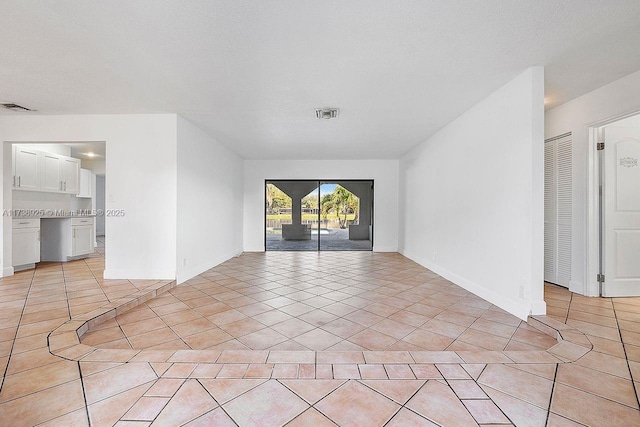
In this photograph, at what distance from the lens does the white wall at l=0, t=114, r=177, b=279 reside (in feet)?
13.0

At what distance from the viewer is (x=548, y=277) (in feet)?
13.0

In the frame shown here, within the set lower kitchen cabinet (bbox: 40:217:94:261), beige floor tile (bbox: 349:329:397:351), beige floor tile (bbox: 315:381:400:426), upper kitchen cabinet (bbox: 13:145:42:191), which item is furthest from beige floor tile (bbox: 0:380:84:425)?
lower kitchen cabinet (bbox: 40:217:94:261)

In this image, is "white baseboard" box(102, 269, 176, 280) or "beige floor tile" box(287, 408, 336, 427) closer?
"beige floor tile" box(287, 408, 336, 427)

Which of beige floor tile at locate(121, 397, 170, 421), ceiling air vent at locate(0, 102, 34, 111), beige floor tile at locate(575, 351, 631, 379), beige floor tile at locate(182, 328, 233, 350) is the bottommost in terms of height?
beige floor tile at locate(182, 328, 233, 350)

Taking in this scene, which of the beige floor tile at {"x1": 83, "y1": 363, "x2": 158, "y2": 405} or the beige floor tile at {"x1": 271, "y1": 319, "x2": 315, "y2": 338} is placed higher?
the beige floor tile at {"x1": 83, "y1": 363, "x2": 158, "y2": 405}

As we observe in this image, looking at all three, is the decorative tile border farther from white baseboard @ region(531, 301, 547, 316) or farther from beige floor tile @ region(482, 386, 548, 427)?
white baseboard @ region(531, 301, 547, 316)

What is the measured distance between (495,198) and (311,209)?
199 inches

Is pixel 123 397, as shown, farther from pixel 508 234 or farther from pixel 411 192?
pixel 411 192

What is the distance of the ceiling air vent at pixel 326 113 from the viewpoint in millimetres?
3704

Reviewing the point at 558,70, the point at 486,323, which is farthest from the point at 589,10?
the point at 486,323

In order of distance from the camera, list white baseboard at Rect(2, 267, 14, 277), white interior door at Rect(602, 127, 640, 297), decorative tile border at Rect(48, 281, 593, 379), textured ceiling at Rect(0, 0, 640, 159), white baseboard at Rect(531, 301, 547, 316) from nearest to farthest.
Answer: decorative tile border at Rect(48, 281, 593, 379) → textured ceiling at Rect(0, 0, 640, 159) → white baseboard at Rect(531, 301, 547, 316) → white interior door at Rect(602, 127, 640, 297) → white baseboard at Rect(2, 267, 14, 277)

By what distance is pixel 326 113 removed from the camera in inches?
148

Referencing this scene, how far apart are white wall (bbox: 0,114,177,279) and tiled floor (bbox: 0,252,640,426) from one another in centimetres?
63

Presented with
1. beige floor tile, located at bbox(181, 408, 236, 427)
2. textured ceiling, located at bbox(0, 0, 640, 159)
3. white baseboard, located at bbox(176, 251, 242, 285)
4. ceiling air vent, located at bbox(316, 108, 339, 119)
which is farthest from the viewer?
white baseboard, located at bbox(176, 251, 242, 285)
